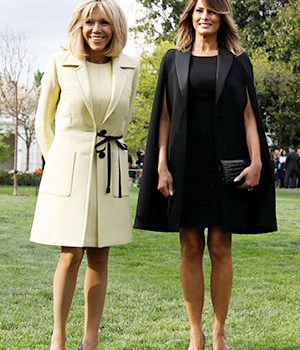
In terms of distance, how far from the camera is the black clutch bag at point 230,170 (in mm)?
4387

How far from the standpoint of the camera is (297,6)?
125 ft

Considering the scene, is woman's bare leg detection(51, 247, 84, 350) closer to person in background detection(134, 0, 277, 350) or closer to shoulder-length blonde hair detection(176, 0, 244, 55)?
person in background detection(134, 0, 277, 350)

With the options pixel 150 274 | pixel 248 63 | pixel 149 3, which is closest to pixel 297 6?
pixel 149 3

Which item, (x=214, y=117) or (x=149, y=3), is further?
(x=149, y=3)

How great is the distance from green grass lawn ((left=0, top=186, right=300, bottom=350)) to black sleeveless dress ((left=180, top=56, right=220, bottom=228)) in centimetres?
85

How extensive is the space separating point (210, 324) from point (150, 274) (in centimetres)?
252

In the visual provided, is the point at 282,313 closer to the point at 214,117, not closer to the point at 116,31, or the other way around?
the point at 214,117

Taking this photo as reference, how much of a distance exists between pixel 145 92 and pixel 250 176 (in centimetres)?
3345

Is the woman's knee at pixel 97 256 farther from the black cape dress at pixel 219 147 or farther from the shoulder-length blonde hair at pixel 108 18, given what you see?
the shoulder-length blonde hair at pixel 108 18

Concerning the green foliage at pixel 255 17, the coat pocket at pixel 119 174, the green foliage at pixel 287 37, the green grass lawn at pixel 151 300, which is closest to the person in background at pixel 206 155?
the coat pocket at pixel 119 174

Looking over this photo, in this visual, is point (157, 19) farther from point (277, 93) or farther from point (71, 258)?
point (71, 258)

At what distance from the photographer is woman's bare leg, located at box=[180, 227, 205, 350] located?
4.53 metres

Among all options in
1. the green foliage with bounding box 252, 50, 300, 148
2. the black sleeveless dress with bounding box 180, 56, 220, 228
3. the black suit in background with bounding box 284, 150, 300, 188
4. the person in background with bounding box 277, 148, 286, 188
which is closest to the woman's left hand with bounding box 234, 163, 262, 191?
the black sleeveless dress with bounding box 180, 56, 220, 228

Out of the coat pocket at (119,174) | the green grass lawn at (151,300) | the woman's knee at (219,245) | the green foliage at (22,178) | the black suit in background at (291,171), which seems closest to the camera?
the coat pocket at (119,174)
